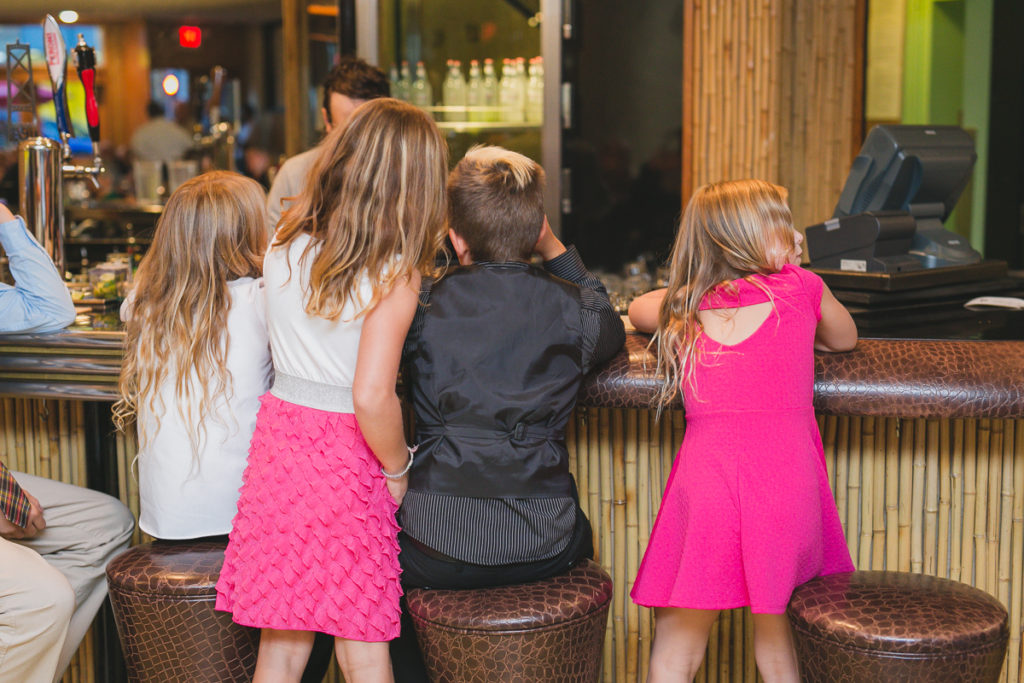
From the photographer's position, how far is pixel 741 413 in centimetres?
172

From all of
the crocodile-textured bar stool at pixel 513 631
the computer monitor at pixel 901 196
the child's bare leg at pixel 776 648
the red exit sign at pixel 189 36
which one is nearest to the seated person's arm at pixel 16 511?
the crocodile-textured bar stool at pixel 513 631

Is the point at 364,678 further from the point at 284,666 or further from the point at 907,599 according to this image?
the point at 907,599

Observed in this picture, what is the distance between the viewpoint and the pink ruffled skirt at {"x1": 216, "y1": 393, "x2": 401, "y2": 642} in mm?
1677

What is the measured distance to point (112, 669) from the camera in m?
2.32

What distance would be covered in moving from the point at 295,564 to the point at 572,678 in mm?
477

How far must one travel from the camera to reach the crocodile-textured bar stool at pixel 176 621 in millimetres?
1788

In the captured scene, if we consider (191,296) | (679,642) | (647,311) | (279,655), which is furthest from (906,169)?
(279,655)

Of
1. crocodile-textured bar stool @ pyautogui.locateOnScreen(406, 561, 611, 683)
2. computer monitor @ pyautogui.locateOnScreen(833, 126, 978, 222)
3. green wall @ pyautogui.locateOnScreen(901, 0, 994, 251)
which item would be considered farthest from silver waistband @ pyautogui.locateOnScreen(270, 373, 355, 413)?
green wall @ pyautogui.locateOnScreen(901, 0, 994, 251)

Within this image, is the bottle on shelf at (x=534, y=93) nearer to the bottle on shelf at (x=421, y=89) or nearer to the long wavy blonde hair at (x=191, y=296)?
the bottle on shelf at (x=421, y=89)

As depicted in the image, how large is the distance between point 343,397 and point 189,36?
4.52 meters

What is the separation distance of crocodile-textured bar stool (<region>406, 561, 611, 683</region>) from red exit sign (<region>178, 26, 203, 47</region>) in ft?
15.4

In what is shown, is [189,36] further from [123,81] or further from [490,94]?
[490,94]

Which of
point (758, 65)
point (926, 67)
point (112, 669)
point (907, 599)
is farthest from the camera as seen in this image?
point (926, 67)

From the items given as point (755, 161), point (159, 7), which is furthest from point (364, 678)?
point (159, 7)
